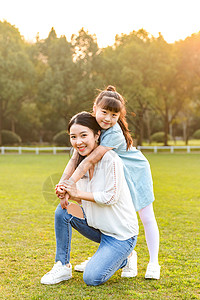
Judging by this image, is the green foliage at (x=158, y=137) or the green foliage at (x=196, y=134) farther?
the green foliage at (x=196, y=134)

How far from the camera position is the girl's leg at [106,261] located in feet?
10.1

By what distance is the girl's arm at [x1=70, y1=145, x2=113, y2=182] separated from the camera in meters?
3.10

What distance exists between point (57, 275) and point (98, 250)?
42 cm

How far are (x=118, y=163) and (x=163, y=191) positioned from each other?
20.5 ft

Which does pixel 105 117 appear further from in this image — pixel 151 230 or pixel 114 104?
pixel 151 230

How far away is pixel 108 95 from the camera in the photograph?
322 cm

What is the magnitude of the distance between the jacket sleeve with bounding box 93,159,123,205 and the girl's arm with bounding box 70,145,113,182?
86 mm

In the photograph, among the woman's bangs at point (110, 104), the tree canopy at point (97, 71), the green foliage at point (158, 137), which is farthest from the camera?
the green foliage at point (158, 137)

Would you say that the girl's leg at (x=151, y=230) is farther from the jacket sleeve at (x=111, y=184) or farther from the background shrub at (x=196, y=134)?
the background shrub at (x=196, y=134)

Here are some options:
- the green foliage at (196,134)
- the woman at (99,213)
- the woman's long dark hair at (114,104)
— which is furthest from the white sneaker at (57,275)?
the green foliage at (196,134)

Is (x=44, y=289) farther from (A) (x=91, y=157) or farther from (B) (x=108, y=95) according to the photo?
(B) (x=108, y=95)

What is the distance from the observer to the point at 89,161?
123 inches

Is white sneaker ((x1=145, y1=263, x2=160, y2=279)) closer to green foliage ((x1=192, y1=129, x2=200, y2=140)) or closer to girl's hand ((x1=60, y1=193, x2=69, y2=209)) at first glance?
girl's hand ((x1=60, y1=193, x2=69, y2=209))

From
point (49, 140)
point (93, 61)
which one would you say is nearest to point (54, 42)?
point (93, 61)
